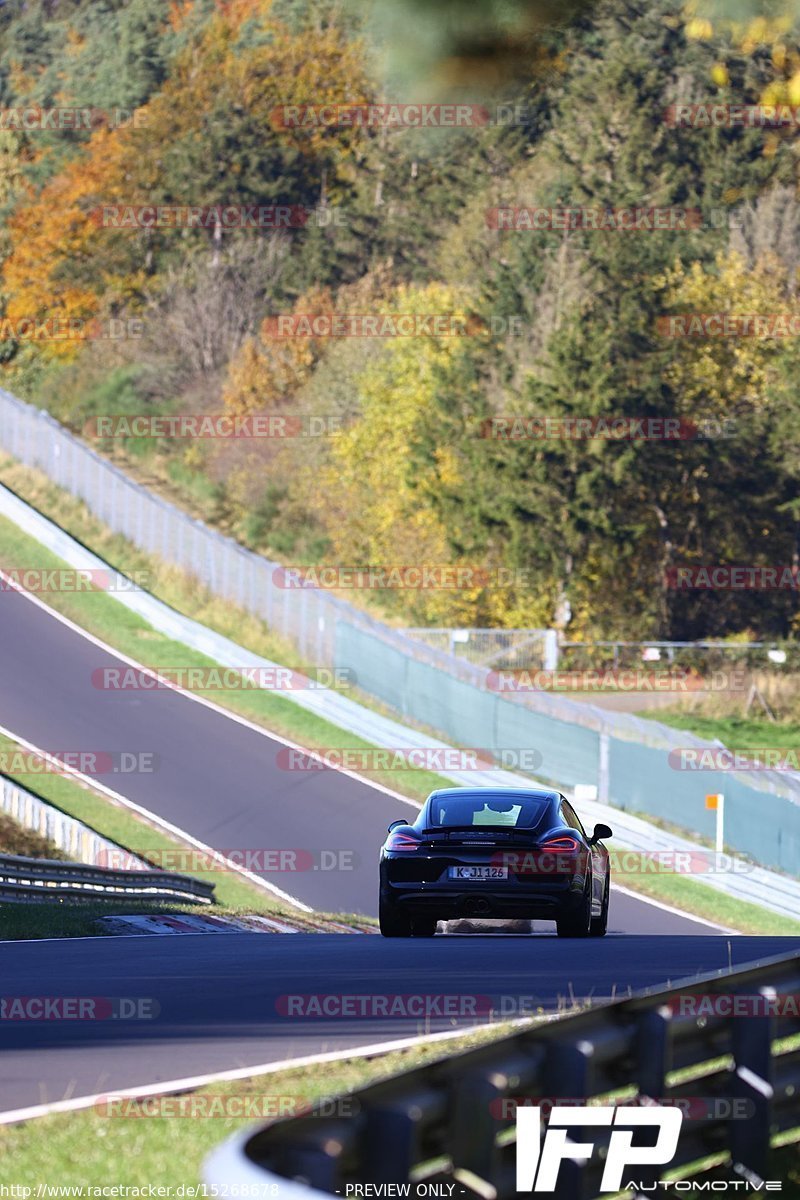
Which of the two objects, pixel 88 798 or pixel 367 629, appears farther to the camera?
pixel 367 629

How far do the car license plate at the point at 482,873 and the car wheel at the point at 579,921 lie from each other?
0.80 metres

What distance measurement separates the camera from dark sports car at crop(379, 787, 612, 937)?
1623 cm

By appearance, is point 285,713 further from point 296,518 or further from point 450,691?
point 296,518

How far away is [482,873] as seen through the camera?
16.2 metres

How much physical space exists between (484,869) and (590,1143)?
10.1m

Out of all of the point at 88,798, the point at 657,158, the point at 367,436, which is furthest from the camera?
the point at 657,158

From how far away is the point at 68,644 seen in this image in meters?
49.0

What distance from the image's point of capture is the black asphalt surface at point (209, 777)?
33.1 metres

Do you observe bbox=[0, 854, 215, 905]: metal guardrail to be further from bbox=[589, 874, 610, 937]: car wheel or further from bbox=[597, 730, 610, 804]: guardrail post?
bbox=[597, 730, 610, 804]: guardrail post

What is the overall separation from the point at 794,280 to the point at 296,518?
75.2 ft

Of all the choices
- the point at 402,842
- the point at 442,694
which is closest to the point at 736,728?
the point at 442,694

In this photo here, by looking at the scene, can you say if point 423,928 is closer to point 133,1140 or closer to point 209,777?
point 133,1140

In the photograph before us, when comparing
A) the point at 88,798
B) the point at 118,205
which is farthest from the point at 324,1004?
the point at 118,205

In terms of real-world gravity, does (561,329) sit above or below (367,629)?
above
